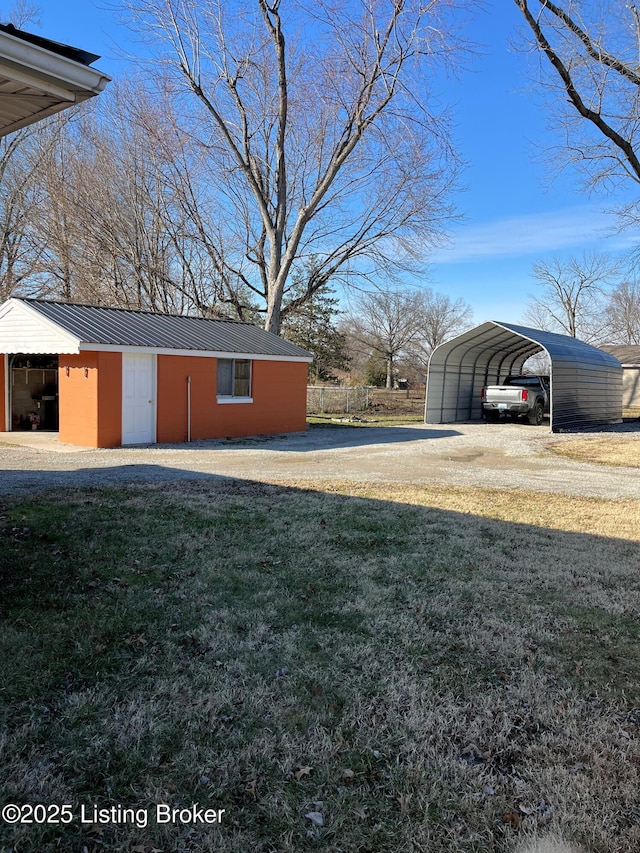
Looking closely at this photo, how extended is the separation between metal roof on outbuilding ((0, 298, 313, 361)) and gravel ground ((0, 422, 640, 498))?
91.0 inches

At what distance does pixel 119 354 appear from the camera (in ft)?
41.0

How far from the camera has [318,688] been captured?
3.02 meters

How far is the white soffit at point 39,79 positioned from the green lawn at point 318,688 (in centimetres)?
338

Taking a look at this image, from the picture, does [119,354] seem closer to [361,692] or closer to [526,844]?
[361,692]

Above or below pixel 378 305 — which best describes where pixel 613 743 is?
below

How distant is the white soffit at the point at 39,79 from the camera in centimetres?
334

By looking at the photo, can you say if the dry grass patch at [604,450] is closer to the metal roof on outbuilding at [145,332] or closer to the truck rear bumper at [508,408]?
the truck rear bumper at [508,408]

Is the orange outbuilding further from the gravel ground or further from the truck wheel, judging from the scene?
the truck wheel

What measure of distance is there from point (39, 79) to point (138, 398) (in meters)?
9.85

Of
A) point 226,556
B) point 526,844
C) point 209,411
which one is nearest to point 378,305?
point 209,411

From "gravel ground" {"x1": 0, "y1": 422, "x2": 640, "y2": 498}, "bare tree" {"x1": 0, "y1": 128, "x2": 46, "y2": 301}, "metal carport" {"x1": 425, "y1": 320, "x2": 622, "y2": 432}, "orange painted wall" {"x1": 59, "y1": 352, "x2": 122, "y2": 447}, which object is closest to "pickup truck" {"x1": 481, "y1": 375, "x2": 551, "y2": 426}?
"metal carport" {"x1": 425, "y1": 320, "x2": 622, "y2": 432}

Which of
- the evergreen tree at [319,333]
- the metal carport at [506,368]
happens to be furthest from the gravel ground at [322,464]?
the evergreen tree at [319,333]

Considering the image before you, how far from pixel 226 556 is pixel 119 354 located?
869 cm

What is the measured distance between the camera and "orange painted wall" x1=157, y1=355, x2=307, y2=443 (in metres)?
13.6
